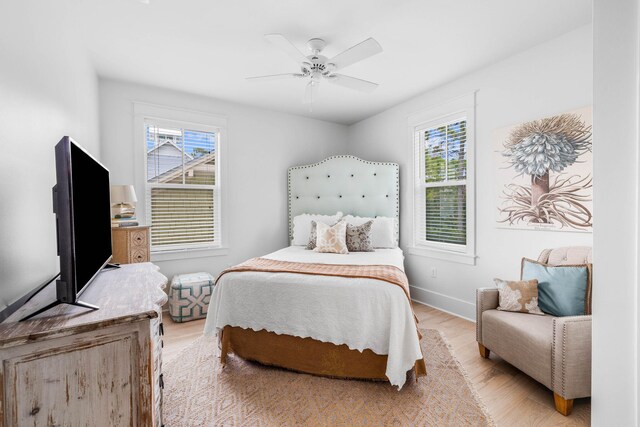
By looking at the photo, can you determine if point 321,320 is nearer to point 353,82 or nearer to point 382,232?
point 382,232

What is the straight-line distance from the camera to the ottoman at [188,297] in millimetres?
3145

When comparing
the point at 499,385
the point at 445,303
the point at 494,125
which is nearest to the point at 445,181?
the point at 494,125

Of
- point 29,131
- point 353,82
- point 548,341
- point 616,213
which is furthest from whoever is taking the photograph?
point 353,82

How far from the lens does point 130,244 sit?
2.71 m

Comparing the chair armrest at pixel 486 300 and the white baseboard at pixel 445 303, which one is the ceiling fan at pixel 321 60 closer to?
the chair armrest at pixel 486 300

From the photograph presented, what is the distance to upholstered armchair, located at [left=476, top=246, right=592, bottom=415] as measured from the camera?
1665mm

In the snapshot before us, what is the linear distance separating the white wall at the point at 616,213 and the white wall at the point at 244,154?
3.66 m

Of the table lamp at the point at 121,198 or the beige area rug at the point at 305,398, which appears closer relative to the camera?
the beige area rug at the point at 305,398

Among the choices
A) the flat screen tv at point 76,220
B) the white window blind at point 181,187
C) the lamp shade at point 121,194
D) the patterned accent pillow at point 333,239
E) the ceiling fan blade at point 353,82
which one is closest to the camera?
the flat screen tv at point 76,220

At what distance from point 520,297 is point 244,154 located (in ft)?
11.3

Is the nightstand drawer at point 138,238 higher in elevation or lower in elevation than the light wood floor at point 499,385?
higher

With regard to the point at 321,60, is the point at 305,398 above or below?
below

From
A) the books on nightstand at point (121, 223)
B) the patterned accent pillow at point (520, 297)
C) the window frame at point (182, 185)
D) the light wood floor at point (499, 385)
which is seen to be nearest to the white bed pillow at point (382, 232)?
the light wood floor at point (499, 385)

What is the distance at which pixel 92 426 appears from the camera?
0.92 meters
